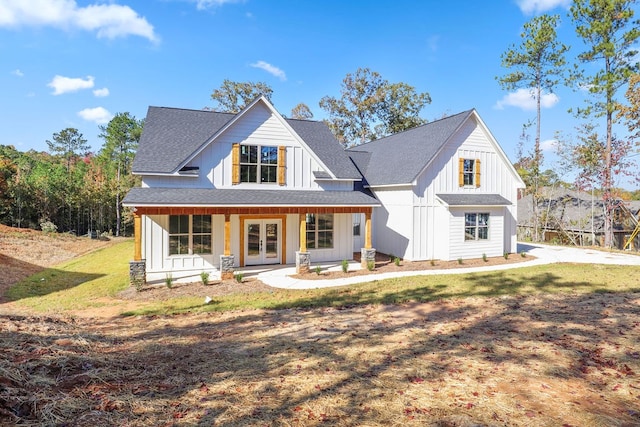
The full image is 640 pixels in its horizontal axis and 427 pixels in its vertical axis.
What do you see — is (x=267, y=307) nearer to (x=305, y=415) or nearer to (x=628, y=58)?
(x=305, y=415)

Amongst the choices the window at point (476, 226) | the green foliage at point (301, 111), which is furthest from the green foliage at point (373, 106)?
the window at point (476, 226)

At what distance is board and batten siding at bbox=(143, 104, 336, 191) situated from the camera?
15320 millimetres

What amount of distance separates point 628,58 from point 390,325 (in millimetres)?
29007

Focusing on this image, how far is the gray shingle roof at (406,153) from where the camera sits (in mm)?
18312

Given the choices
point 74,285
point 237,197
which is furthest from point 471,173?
point 74,285

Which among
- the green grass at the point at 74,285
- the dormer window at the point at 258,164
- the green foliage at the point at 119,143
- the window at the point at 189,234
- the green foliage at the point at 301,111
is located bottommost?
the green grass at the point at 74,285

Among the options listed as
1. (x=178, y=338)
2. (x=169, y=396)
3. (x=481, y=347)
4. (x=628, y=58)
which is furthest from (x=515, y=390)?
(x=628, y=58)

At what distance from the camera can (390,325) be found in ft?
27.7

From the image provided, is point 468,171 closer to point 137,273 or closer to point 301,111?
point 137,273

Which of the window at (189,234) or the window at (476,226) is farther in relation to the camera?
the window at (476,226)

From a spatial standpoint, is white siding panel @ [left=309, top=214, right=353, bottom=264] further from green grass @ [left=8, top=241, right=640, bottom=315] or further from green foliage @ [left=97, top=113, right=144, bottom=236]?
green foliage @ [left=97, top=113, right=144, bottom=236]

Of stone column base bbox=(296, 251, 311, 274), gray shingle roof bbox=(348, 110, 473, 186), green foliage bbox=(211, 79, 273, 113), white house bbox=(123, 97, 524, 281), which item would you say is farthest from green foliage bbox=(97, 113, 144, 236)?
stone column base bbox=(296, 251, 311, 274)

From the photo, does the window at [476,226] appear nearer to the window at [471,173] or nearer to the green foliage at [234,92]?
the window at [471,173]

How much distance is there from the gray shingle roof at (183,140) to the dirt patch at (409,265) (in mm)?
4725
